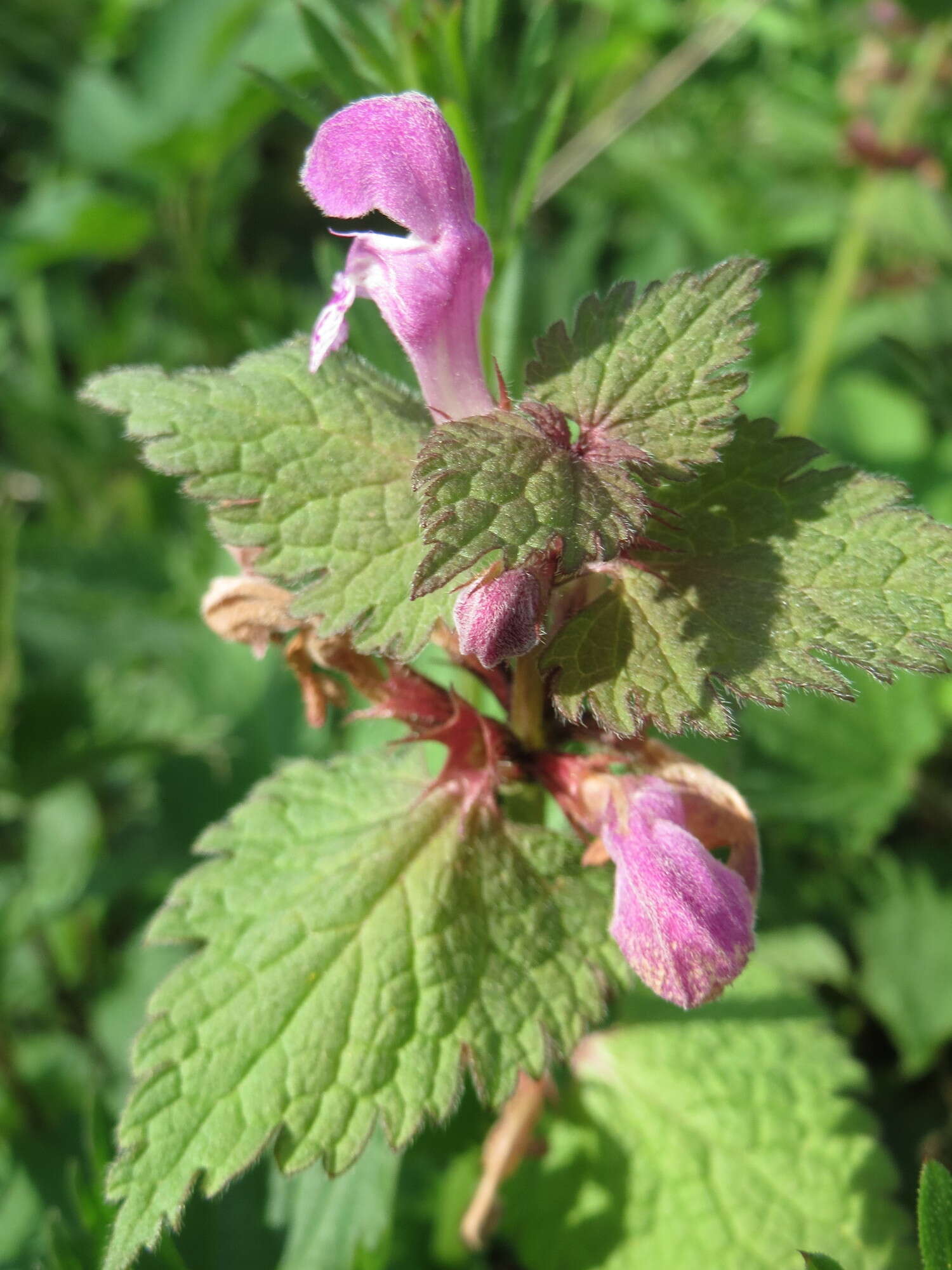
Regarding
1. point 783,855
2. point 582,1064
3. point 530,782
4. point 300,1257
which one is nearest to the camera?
point 530,782

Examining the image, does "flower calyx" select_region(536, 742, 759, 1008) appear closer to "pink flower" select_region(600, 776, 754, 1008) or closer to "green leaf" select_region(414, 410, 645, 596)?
"pink flower" select_region(600, 776, 754, 1008)

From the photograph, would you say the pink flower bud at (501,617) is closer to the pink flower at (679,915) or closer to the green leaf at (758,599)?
the green leaf at (758,599)

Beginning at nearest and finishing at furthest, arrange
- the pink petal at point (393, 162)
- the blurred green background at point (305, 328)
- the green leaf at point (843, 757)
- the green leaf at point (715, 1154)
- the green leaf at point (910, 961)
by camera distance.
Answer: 1. the pink petal at point (393, 162)
2. the green leaf at point (715, 1154)
3. the blurred green background at point (305, 328)
4. the green leaf at point (910, 961)
5. the green leaf at point (843, 757)

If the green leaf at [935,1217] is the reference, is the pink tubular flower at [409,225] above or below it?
above

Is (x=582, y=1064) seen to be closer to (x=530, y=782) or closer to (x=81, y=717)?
(x=530, y=782)

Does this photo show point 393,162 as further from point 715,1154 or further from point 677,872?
point 715,1154

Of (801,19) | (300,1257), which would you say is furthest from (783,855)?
(801,19)

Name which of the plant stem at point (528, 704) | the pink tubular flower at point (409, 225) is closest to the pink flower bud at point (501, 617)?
the plant stem at point (528, 704)
